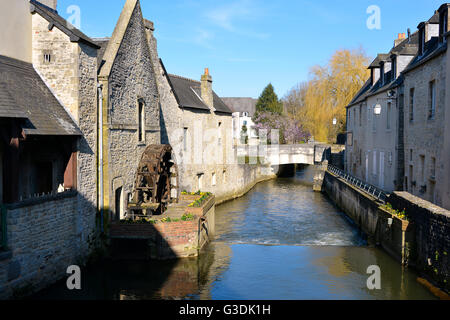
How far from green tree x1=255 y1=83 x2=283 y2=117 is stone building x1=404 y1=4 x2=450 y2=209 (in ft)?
151

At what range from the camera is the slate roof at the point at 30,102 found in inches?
348

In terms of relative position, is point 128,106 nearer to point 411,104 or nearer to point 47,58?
point 47,58

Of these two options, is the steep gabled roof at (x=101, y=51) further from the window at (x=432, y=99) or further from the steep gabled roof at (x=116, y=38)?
the window at (x=432, y=99)

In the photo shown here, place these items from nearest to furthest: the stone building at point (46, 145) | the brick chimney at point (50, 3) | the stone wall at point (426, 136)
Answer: the stone building at point (46, 145) → the stone wall at point (426, 136) → the brick chimney at point (50, 3)

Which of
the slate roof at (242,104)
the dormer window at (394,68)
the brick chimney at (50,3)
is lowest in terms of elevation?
the dormer window at (394,68)

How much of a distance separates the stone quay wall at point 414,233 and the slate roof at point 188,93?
10.2 metres

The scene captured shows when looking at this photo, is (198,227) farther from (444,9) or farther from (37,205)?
(444,9)

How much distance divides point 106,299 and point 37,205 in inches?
108

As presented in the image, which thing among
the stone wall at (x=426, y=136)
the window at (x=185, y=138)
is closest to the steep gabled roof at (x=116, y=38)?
the window at (x=185, y=138)

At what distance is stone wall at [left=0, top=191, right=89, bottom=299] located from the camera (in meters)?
8.61

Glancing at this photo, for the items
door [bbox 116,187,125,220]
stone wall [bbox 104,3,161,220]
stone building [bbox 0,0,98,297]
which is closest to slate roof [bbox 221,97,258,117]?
stone wall [bbox 104,3,161,220]

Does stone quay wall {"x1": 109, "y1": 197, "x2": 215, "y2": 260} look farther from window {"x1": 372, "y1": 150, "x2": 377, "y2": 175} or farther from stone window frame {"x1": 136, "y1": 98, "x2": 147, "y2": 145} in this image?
window {"x1": 372, "y1": 150, "x2": 377, "y2": 175}
